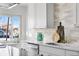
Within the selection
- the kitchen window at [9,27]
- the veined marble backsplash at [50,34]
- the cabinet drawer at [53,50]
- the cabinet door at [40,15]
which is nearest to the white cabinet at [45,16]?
the cabinet door at [40,15]

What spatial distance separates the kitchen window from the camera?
2.83 meters

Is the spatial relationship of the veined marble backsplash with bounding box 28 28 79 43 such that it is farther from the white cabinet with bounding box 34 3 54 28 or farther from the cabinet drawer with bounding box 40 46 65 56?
the cabinet drawer with bounding box 40 46 65 56

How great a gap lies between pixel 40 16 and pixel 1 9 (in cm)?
89

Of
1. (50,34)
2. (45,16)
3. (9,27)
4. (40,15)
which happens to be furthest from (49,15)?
(9,27)

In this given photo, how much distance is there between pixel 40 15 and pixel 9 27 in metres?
0.75

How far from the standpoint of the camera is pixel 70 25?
263 cm

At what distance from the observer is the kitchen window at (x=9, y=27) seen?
2.83 m

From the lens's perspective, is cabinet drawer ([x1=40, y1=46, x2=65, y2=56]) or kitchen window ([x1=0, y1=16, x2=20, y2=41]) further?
kitchen window ([x1=0, y1=16, x2=20, y2=41])

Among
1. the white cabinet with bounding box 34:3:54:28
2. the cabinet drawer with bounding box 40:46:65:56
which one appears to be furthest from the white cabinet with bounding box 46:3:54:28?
the cabinet drawer with bounding box 40:46:65:56

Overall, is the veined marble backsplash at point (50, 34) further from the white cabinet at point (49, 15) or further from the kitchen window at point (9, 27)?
the kitchen window at point (9, 27)

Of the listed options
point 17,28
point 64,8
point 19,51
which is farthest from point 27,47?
point 64,8

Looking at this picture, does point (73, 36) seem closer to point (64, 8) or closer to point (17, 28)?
point (64, 8)

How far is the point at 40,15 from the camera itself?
3.16 meters

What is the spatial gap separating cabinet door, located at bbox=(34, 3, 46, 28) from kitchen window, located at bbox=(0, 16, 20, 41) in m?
0.44
